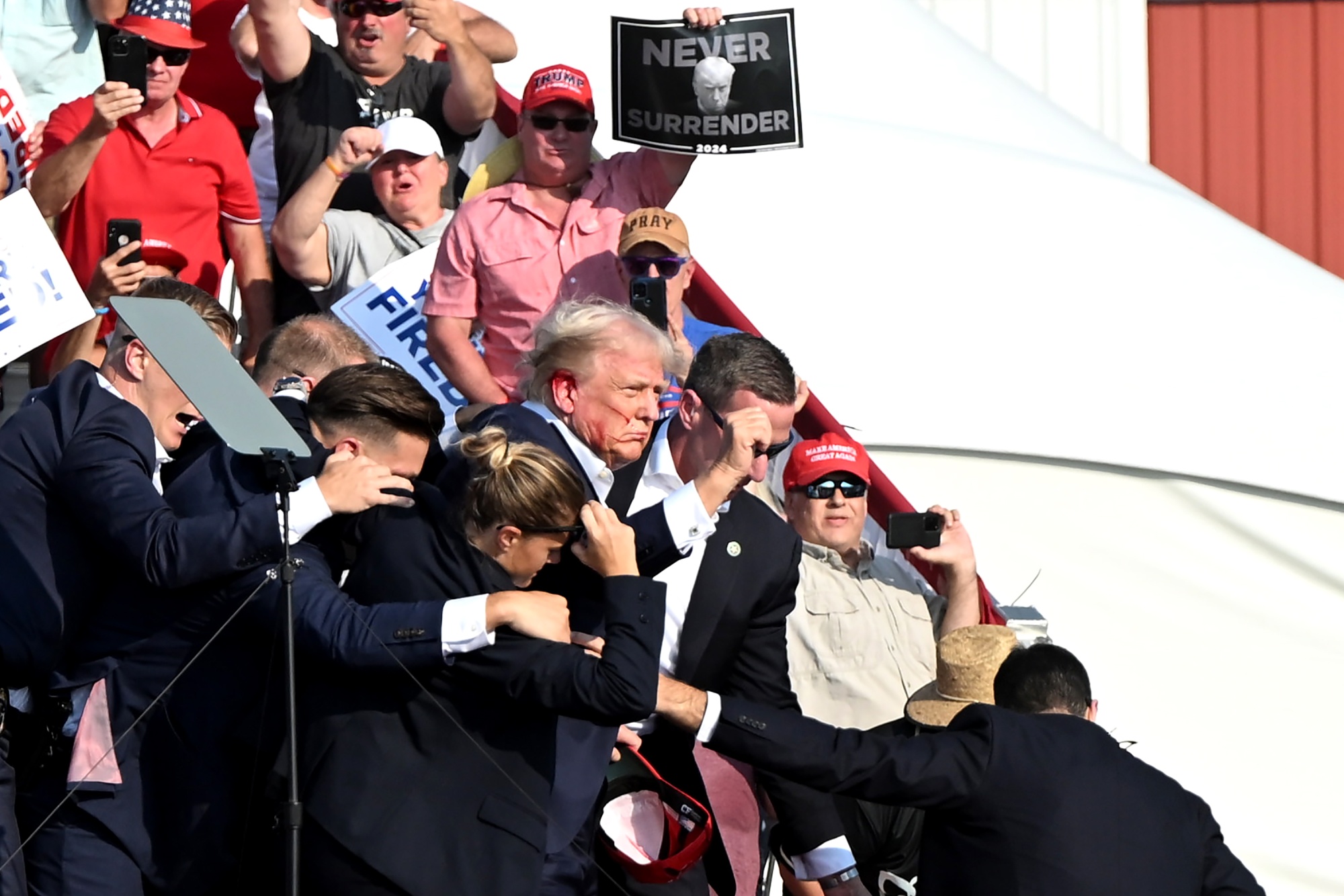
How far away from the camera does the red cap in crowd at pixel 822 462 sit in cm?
383

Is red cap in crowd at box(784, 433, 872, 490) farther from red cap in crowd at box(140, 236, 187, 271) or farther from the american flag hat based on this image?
the american flag hat

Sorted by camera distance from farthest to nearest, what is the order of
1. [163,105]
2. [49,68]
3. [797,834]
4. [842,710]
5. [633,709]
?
[49,68] < [163,105] < [842,710] < [797,834] < [633,709]

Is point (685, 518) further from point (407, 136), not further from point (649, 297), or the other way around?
point (407, 136)

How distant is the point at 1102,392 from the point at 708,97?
1803 millimetres

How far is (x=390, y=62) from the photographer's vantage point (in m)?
4.69

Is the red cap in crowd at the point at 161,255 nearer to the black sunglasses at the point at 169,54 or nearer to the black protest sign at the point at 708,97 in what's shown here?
the black sunglasses at the point at 169,54

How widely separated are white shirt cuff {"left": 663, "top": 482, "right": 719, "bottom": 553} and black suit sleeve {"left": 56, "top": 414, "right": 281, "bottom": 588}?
57 centimetres

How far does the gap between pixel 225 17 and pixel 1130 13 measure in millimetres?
6599

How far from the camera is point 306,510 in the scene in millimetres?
2531

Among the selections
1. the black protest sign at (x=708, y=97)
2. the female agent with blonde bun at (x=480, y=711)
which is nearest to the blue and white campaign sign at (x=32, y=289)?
the black protest sign at (x=708, y=97)

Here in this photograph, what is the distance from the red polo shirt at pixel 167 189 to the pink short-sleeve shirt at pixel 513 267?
0.54m

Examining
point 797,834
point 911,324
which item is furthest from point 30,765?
point 911,324

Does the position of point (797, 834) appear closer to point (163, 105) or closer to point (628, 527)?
point (628, 527)

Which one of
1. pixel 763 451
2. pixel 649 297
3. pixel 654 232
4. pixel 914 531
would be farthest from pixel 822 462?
pixel 763 451
